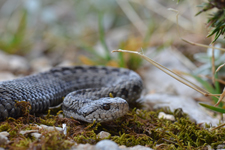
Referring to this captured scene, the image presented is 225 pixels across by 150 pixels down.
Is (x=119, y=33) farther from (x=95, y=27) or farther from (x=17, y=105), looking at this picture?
(x=17, y=105)

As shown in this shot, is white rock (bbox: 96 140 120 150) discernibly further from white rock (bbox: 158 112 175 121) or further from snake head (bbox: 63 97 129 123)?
white rock (bbox: 158 112 175 121)

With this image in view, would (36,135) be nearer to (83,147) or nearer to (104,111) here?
(83,147)

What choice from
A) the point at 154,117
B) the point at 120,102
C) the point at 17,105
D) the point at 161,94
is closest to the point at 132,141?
the point at 120,102

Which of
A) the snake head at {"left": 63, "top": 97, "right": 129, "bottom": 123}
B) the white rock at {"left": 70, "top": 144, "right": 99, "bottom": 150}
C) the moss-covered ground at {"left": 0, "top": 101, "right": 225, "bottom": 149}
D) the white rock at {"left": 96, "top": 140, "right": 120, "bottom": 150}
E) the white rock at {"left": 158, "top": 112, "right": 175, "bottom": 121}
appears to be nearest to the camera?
the white rock at {"left": 96, "top": 140, "right": 120, "bottom": 150}

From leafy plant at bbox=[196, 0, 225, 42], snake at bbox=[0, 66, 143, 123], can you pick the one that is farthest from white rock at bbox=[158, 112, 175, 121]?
leafy plant at bbox=[196, 0, 225, 42]

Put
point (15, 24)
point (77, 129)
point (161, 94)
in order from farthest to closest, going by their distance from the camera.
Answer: point (15, 24) → point (161, 94) → point (77, 129)
